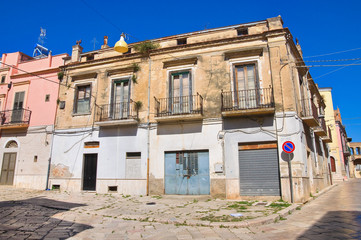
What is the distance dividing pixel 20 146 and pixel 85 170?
5.36m

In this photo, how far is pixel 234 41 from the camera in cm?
1311

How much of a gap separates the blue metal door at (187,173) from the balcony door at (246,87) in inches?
125

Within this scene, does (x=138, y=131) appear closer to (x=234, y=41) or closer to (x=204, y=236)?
(x=234, y=41)

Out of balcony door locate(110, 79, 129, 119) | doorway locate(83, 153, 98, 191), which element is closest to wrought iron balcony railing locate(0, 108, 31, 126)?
doorway locate(83, 153, 98, 191)

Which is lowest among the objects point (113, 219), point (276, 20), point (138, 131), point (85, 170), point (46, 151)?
point (113, 219)

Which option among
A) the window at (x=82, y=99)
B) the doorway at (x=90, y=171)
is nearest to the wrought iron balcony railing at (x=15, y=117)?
the window at (x=82, y=99)

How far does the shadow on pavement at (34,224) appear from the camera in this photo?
584 cm

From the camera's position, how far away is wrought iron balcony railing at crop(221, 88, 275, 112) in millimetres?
11953

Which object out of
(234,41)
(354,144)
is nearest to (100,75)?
(234,41)

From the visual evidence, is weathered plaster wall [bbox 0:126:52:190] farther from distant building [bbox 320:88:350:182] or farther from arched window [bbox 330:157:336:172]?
distant building [bbox 320:88:350:182]

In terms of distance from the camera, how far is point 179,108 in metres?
13.3

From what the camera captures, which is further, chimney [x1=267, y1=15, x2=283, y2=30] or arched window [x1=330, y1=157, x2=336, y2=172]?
arched window [x1=330, y1=157, x2=336, y2=172]

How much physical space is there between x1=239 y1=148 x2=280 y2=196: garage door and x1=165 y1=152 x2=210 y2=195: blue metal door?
1.74 metres

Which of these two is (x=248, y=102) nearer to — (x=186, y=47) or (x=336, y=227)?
(x=186, y=47)
